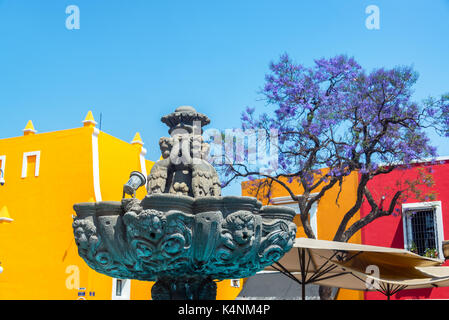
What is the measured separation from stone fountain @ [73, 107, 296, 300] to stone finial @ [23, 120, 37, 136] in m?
12.7

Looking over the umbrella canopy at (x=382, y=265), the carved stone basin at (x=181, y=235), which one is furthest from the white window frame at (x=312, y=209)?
the carved stone basin at (x=181, y=235)

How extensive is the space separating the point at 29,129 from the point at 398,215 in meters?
11.4

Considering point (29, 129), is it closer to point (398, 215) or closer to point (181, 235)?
point (398, 215)

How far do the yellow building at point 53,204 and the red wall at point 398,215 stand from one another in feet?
23.2

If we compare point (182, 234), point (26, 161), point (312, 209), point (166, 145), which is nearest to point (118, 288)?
point (26, 161)

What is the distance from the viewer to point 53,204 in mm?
15539

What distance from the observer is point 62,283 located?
48.0ft

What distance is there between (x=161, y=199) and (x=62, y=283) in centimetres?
1167

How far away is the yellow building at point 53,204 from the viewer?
48.5ft

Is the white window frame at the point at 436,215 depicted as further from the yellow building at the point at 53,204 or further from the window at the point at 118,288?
the window at the point at 118,288

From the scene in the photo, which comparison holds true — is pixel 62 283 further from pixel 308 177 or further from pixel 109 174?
pixel 308 177

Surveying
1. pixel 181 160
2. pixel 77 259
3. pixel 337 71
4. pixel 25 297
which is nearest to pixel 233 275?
pixel 181 160

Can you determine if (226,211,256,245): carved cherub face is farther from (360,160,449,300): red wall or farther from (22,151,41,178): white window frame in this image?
(22,151,41,178): white window frame

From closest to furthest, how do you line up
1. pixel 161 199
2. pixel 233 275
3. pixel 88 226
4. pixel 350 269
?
pixel 161 199 → pixel 88 226 → pixel 233 275 → pixel 350 269
